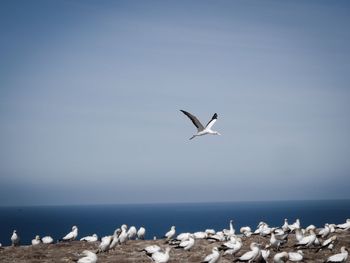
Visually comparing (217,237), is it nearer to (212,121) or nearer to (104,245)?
(212,121)

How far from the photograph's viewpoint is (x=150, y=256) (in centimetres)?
2272

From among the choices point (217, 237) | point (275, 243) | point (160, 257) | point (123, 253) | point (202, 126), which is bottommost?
point (123, 253)

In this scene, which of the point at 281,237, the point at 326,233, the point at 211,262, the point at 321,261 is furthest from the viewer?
the point at 326,233

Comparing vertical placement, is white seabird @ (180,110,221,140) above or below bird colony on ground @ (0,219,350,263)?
above

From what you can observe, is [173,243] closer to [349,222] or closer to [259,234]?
[259,234]

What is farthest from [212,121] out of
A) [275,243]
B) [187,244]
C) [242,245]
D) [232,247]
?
[232,247]

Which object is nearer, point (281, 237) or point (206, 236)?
point (281, 237)

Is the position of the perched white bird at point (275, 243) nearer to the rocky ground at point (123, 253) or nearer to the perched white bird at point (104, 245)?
the rocky ground at point (123, 253)

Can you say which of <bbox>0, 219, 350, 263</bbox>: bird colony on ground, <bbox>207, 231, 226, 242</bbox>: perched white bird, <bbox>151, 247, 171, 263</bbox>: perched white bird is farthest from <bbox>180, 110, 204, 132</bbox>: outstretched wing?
<bbox>151, 247, 171, 263</bbox>: perched white bird

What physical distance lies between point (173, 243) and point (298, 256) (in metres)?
9.27

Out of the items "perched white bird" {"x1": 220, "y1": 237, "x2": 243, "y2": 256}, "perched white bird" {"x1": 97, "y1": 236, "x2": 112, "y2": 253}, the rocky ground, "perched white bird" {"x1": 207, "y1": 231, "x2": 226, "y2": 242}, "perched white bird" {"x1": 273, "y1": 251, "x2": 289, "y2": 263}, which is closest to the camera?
"perched white bird" {"x1": 273, "y1": 251, "x2": 289, "y2": 263}

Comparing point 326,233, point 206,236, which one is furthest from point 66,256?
point 326,233

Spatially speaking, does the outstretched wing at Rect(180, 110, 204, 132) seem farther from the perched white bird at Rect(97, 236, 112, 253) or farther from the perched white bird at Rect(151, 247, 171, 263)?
the perched white bird at Rect(97, 236, 112, 253)

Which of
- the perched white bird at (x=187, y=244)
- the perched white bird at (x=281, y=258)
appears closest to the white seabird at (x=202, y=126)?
the perched white bird at (x=187, y=244)
